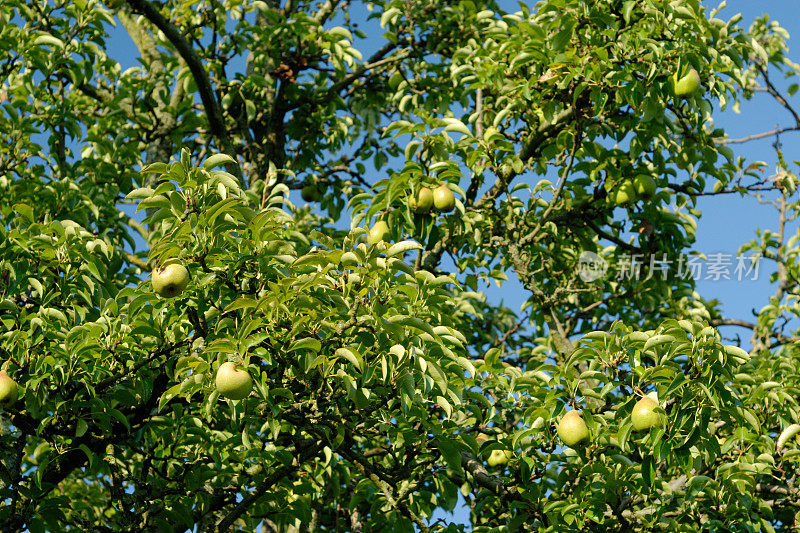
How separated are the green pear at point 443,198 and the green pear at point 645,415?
1.49 meters

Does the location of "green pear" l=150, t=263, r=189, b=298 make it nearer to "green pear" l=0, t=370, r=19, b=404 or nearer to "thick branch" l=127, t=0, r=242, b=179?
"green pear" l=0, t=370, r=19, b=404

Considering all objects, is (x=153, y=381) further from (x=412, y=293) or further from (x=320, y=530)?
(x=320, y=530)

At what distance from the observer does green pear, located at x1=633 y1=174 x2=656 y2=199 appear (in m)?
5.48

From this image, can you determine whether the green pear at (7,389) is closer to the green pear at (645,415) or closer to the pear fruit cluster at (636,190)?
the green pear at (645,415)

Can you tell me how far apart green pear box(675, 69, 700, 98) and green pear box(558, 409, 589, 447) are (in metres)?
2.10

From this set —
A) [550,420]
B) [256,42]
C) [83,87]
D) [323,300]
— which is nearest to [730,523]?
[550,420]

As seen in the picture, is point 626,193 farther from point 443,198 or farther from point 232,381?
point 232,381

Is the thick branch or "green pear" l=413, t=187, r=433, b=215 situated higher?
the thick branch

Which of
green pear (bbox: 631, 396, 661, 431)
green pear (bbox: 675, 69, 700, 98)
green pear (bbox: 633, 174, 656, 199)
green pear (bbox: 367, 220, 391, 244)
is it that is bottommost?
green pear (bbox: 631, 396, 661, 431)

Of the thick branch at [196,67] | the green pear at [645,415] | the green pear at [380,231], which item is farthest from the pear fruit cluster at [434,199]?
the thick branch at [196,67]

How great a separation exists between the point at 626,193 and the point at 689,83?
1007 mm

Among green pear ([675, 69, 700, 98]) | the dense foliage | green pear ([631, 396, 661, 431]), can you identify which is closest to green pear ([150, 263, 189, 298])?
the dense foliage

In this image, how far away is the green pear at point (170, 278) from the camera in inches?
127

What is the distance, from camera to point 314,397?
3.66 m
